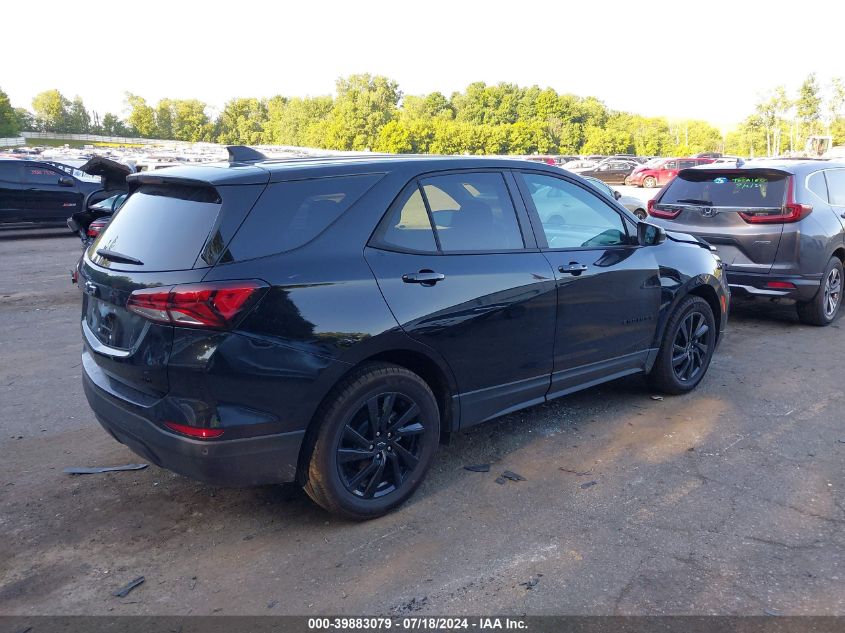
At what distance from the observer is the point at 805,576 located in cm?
320

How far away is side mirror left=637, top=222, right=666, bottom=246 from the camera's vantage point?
16.8ft

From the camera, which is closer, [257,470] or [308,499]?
[257,470]

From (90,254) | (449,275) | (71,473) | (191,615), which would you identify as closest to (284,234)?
(449,275)

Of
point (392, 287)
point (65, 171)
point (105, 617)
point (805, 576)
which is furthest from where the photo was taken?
point (65, 171)

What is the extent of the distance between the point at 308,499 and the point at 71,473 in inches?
57.1

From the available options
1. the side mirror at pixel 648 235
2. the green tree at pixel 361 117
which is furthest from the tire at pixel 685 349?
the green tree at pixel 361 117

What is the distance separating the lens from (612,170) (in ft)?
142

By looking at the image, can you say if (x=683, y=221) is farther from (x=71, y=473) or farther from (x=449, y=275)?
(x=71, y=473)

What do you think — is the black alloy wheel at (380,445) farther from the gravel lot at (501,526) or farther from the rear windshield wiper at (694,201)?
the rear windshield wiper at (694,201)

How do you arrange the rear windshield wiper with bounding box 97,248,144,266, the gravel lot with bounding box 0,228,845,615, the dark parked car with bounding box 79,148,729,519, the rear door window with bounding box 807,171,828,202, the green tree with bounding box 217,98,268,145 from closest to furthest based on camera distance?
the gravel lot with bounding box 0,228,845,615 → the dark parked car with bounding box 79,148,729,519 → the rear windshield wiper with bounding box 97,248,144,266 → the rear door window with bounding box 807,171,828,202 → the green tree with bounding box 217,98,268,145

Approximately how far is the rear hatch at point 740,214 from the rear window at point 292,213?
5.13m

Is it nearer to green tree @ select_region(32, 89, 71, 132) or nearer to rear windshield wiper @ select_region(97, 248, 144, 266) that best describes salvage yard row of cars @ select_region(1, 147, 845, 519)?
rear windshield wiper @ select_region(97, 248, 144, 266)

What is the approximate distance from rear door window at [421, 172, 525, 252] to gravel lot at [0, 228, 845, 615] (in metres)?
1.32

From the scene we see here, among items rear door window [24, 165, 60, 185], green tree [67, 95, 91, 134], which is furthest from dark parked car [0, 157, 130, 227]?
green tree [67, 95, 91, 134]
